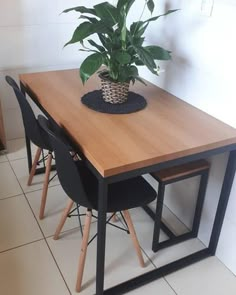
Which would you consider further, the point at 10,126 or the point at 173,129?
the point at 10,126

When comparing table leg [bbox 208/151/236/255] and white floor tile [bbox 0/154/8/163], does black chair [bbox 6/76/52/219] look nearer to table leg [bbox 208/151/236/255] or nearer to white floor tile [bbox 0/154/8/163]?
white floor tile [bbox 0/154/8/163]

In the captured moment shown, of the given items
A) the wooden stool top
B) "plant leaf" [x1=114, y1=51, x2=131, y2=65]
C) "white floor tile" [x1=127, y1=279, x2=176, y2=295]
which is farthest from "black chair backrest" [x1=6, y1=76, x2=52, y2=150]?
"white floor tile" [x1=127, y1=279, x2=176, y2=295]

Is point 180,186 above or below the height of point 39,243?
above

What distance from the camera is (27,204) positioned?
7.01 ft

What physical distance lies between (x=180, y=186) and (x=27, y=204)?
98 centimetres

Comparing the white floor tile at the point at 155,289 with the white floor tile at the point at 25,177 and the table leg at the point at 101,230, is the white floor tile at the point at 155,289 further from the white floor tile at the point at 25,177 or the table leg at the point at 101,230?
the white floor tile at the point at 25,177

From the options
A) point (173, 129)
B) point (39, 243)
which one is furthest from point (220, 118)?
point (39, 243)

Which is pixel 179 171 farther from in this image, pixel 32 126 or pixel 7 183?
pixel 7 183

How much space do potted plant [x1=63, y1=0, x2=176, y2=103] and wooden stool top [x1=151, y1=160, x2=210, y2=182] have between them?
1.47ft

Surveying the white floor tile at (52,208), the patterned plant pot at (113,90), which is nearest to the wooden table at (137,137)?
the patterned plant pot at (113,90)

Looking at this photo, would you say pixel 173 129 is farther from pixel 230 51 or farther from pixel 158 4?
pixel 158 4

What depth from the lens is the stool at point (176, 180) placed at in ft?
5.44

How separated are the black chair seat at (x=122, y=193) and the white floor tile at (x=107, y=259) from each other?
45 centimetres

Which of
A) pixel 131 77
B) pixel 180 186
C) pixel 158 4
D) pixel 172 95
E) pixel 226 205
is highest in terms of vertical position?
pixel 158 4
